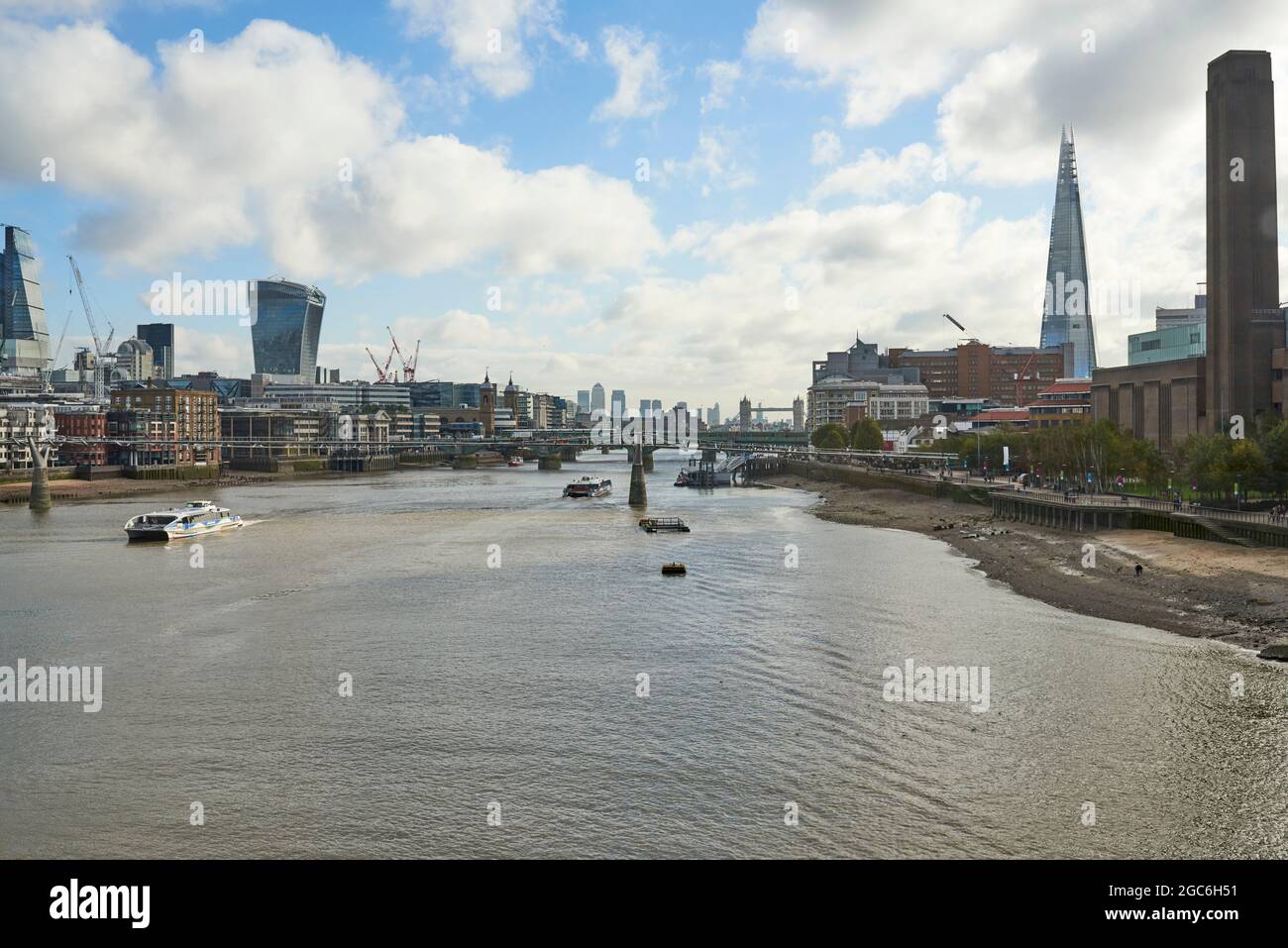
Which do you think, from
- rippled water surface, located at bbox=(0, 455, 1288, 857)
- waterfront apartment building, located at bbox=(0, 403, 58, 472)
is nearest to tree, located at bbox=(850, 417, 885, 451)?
rippled water surface, located at bbox=(0, 455, 1288, 857)

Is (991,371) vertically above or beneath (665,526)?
above

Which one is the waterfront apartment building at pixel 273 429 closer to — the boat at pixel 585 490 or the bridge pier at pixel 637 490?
the boat at pixel 585 490

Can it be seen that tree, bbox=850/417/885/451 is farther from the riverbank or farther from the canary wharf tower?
the canary wharf tower

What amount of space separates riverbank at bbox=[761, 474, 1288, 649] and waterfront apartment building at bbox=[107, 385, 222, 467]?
85348 millimetres

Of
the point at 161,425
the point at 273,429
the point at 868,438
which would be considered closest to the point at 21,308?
the point at 273,429

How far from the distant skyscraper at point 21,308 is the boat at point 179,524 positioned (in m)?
139

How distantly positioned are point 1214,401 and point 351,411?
14393cm

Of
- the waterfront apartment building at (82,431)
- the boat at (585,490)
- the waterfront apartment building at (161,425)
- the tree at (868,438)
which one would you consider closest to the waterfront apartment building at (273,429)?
the waterfront apartment building at (161,425)

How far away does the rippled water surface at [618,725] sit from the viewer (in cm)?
1270

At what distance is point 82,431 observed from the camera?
335 feet

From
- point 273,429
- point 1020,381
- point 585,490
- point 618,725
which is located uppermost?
point 1020,381

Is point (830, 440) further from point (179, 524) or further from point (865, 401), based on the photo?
point (179, 524)

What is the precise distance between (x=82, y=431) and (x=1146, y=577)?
10275cm
